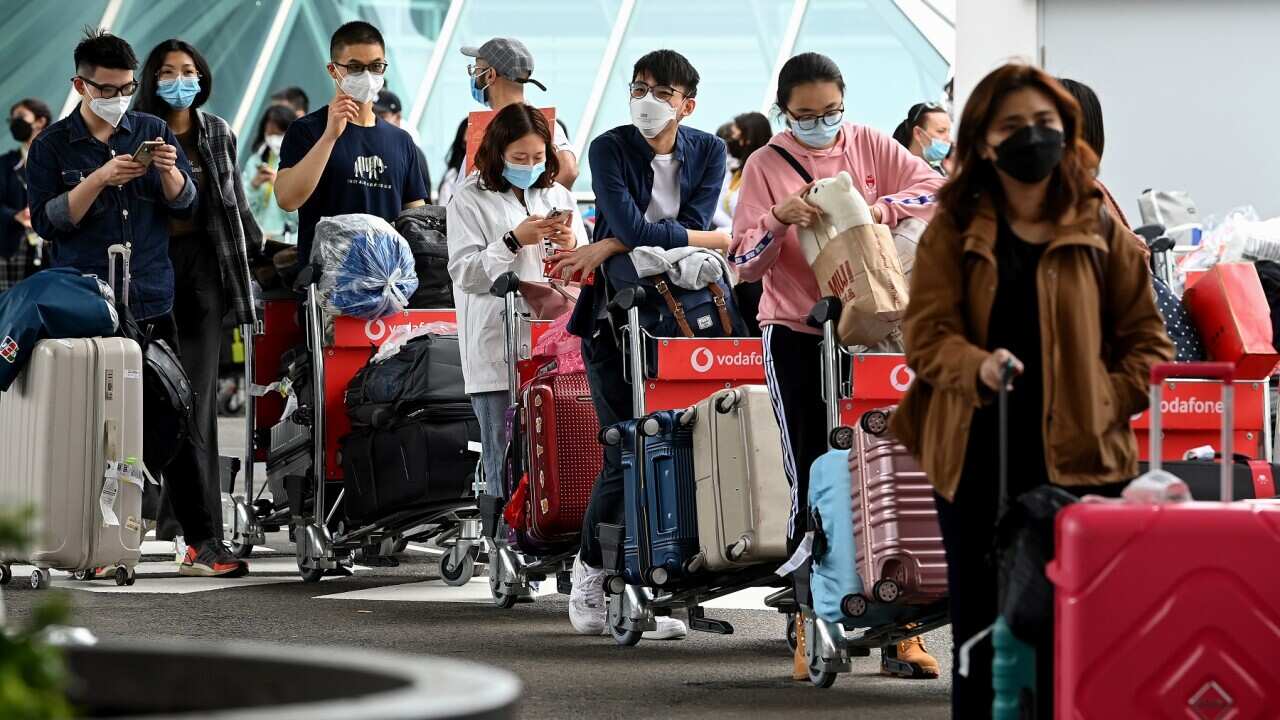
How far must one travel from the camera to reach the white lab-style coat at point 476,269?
23.4 ft

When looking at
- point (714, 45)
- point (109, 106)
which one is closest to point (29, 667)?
point (109, 106)

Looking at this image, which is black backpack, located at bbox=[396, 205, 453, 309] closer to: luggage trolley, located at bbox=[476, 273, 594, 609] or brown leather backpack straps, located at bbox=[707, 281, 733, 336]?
luggage trolley, located at bbox=[476, 273, 594, 609]

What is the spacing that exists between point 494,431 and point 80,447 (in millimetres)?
1467

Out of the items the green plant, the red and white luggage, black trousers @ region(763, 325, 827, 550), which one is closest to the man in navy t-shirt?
the red and white luggage

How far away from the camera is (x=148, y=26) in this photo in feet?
70.0

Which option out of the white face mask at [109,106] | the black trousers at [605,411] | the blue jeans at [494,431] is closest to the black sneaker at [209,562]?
the blue jeans at [494,431]

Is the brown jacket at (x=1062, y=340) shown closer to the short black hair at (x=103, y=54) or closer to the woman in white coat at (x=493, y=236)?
the woman in white coat at (x=493, y=236)

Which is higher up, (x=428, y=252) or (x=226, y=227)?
(x=226, y=227)

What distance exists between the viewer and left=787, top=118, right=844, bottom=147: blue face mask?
17.8ft

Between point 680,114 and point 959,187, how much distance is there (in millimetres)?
2731

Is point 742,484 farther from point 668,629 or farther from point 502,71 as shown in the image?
point 502,71

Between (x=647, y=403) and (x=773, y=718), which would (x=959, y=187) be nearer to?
(x=773, y=718)

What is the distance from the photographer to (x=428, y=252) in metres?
8.16

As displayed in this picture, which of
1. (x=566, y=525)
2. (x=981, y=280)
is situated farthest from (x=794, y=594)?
(x=981, y=280)
